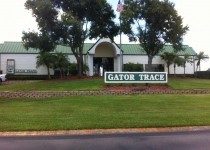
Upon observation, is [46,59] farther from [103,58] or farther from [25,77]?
[103,58]

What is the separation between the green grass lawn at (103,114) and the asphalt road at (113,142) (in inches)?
56.2

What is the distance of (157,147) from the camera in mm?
10938

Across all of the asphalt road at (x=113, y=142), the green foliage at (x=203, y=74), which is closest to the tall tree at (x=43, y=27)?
the green foliage at (x=203, y=74)

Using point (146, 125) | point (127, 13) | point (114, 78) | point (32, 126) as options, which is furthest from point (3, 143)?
point (127, 13)

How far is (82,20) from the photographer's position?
3903 centimetres

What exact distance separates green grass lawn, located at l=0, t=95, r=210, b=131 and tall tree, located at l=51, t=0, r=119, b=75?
1557 cm

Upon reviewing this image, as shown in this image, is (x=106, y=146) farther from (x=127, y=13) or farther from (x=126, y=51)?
(x=126, y=51)

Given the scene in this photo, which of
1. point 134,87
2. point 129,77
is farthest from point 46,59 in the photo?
point 134,87

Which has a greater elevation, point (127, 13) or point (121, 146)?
point (127, 13)

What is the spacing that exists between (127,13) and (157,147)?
29.0m

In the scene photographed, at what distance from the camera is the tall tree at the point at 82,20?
36406 mm

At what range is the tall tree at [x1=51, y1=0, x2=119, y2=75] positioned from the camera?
3641 centimetres

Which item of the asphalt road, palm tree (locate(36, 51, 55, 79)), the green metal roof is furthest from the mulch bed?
the green metal roof

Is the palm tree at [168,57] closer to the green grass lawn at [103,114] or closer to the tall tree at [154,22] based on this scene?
the tall tree at [154,22]
